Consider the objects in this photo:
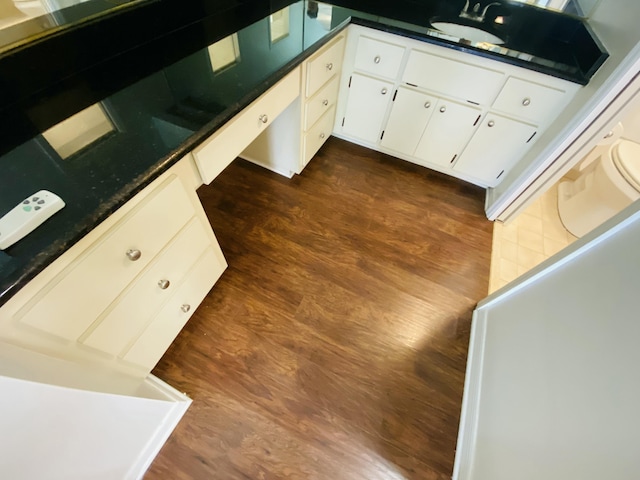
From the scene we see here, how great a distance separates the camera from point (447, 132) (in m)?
1.71

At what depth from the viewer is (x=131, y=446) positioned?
87 centimetres

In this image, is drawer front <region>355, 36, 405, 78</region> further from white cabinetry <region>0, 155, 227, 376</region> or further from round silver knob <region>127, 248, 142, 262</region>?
round silver knob <region>127, 248, 142, 262</region>

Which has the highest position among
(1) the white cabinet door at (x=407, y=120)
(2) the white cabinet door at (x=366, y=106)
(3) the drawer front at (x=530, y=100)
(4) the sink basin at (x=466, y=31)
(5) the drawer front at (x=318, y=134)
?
(4) the sink basin at (x=466, y=31)

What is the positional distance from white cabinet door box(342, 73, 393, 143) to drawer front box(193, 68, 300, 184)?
645 millimetres

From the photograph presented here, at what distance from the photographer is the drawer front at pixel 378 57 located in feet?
5.03

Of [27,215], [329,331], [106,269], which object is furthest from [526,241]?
[27,215]

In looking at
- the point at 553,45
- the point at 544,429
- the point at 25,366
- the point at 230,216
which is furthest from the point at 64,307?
the point at 553,45

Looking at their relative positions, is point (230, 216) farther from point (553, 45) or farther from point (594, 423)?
point (553, 45)

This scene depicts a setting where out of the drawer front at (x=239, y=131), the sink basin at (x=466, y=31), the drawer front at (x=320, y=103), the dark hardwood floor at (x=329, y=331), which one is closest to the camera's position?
the drawer front at (x=239, y=131)

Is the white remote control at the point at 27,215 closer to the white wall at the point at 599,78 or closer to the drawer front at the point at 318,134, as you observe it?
the drawer front at the point at 318,134

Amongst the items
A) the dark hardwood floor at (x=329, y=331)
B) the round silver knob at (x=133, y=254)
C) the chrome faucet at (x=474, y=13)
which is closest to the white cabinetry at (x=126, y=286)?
the round silver knob at (x=133, y=254)

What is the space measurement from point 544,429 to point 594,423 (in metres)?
0.16

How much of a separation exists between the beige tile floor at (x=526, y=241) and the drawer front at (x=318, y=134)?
123 centimetres

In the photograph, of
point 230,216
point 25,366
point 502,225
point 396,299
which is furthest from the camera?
point 502,225
